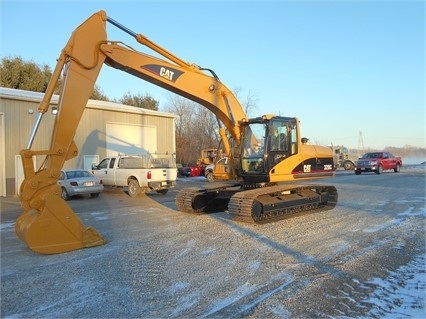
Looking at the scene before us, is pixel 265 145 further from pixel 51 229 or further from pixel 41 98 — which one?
pixel 41 98

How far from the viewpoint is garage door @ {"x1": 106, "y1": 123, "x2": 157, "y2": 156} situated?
1024 inches

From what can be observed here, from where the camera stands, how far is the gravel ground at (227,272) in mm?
4914

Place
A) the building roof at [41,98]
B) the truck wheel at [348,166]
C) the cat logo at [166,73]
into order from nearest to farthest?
the cat logo at [166,73]
the building roof at [41,98]
the truck wheel at [348,166]

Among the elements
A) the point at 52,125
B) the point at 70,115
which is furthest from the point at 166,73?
the point at 52,125

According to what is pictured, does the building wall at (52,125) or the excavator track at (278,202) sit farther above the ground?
the building wall at (52,125)

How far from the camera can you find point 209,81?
11.3 meters

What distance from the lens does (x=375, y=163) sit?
3375 centimetres

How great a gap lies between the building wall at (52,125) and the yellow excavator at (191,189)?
10.8 meters

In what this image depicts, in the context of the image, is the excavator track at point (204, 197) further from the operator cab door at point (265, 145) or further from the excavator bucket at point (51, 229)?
the excavator bucket at point (51, 229)

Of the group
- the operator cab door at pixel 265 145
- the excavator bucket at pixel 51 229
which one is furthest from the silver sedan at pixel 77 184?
the excavator bucket at pixel 51 229

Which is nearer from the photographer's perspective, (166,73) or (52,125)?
(166,73)

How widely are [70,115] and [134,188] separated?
10.9 meters

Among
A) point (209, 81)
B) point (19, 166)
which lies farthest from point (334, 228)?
point (19, 166)

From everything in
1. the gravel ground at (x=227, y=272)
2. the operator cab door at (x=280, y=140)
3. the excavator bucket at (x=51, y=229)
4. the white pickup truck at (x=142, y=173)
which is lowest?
the gravel ground at (x=227, y=272)
